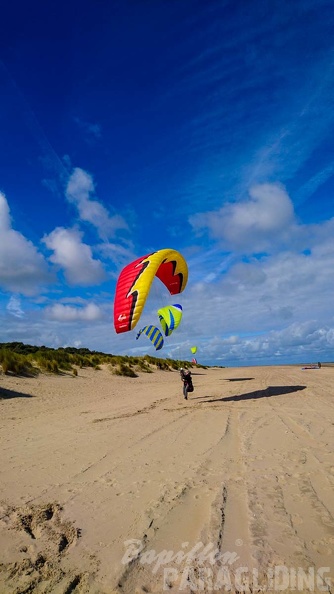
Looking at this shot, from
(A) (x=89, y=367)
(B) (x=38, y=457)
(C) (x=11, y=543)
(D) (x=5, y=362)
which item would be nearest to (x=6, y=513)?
(C) (x=11, y=543)

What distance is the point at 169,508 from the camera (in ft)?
11.8

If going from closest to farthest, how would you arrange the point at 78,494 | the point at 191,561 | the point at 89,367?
the point at 191,561 → the point at 78,494 → the point at 89,367

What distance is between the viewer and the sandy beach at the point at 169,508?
2.54 meters

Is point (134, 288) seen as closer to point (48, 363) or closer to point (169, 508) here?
point (169, 508)

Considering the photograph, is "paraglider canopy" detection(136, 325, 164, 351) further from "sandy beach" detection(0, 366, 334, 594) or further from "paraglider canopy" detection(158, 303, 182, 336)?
"sandy beach" detection(0, 366, 334, 594)

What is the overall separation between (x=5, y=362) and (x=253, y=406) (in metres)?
11.8

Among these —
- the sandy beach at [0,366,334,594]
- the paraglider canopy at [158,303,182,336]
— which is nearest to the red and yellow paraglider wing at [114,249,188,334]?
the sandy beach at [0,366,334,594]

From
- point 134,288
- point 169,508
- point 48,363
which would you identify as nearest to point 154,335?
point 48,363

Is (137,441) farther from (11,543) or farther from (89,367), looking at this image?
(89,367)

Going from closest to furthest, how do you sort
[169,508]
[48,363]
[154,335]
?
[169,508] → [48,363] → [154,335]

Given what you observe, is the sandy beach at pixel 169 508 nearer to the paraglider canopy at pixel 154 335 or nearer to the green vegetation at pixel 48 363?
the green vegetation at pixel 48 363

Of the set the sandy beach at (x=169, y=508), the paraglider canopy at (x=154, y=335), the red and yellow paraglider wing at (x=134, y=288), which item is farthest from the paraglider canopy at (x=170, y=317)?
the sandy beach at (x=169, y=508)

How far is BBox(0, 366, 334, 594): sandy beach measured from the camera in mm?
2543

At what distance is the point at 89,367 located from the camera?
22422mm
